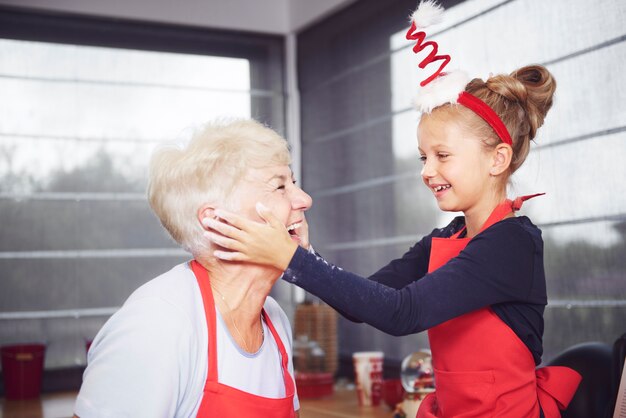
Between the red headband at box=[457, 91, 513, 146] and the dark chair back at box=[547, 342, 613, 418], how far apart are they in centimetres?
65

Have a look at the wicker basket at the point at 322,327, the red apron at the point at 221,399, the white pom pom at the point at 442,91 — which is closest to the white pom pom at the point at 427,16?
the white pom pom at the point at 442,91

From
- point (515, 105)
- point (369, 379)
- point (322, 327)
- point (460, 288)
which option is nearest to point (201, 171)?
point (460, 288)

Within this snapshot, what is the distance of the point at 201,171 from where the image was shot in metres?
1.45

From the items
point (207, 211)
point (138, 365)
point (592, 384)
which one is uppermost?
point (207, 211)

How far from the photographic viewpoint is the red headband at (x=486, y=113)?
163 centimetres

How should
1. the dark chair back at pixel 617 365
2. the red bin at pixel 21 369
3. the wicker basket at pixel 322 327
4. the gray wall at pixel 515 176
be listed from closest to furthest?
the dark chair back at pixel 617 365
the gray wall at pixel 515 176
the red bin at pixel 21 369
the wicker basket at pixel 322 327

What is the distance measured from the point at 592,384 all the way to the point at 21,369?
235 cm

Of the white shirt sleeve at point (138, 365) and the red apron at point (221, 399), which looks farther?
the red apron at point (221, 399)

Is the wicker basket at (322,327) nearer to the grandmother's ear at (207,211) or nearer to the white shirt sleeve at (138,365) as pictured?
the grandmother's ear at (207,211)

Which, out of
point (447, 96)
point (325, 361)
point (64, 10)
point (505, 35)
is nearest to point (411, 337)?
point (325, 361)

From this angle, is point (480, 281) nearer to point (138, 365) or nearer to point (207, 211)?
point (207, 211)

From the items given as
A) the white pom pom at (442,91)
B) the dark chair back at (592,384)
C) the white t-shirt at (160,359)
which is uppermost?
the white pom pom at (442,91)

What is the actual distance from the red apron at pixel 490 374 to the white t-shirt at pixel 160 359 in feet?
1.36

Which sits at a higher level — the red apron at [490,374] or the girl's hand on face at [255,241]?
the girl's hand on face at [255,241]
